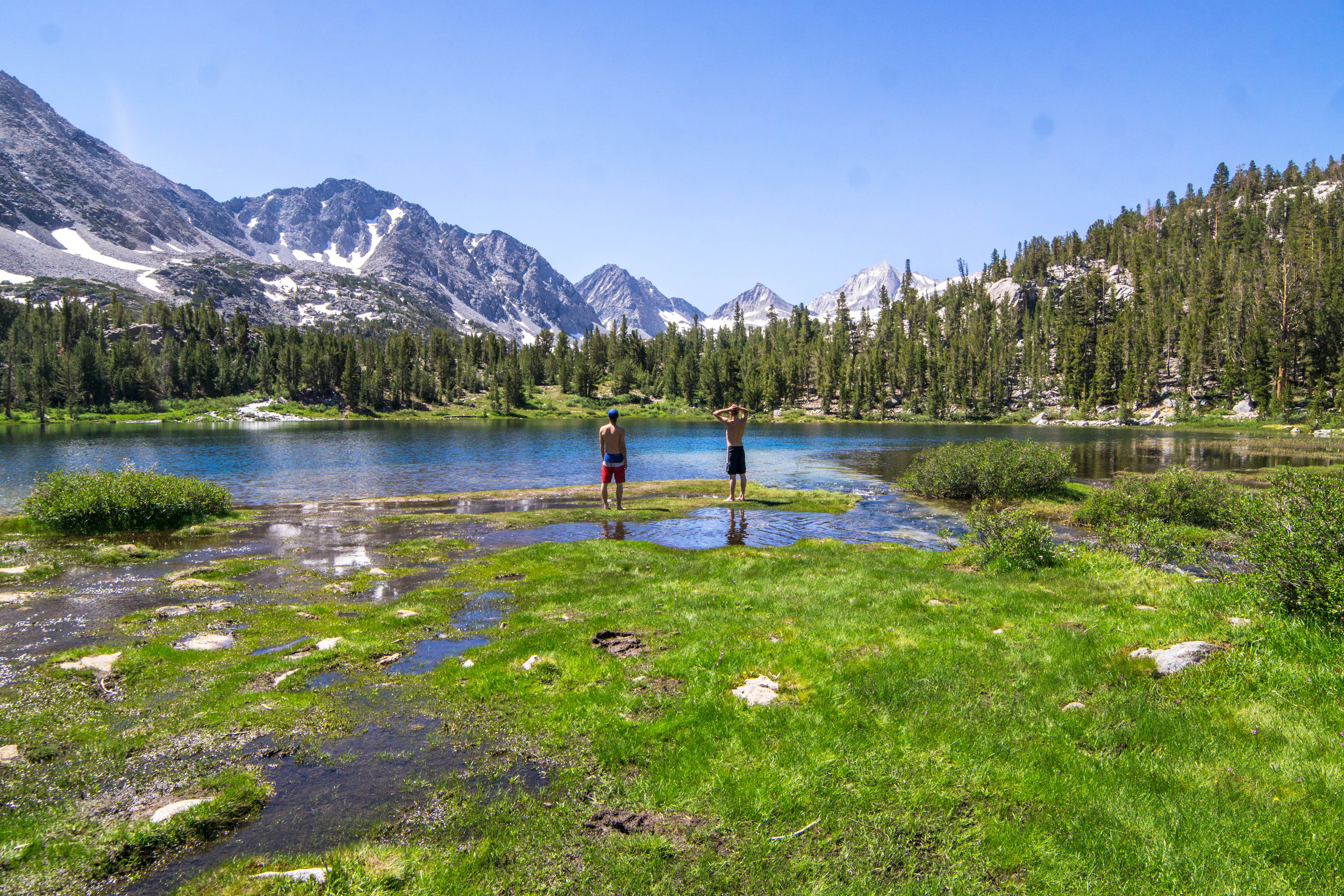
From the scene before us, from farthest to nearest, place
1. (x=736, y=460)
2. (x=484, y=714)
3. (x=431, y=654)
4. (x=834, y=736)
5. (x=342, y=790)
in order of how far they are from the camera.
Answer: (x=736, y=460) → (x=431, y=654) → (x=484, y=714) → (x=834, y=736) → (x=342, y=790)

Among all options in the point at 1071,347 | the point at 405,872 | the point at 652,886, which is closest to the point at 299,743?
the point at 405,872

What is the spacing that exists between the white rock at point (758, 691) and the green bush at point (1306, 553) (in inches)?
316

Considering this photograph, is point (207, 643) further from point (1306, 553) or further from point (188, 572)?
point (1306, 553)

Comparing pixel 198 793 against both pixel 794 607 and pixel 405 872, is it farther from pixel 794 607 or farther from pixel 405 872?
pixel 794 607

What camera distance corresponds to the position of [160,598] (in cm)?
1357

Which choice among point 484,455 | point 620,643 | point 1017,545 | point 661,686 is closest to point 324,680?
point 620,643

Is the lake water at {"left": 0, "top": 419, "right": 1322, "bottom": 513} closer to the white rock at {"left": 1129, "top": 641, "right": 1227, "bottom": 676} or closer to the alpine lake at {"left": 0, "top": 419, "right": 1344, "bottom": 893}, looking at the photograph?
the alpine lake at {"left": 0, "top": 419, "right": 1344, "bottom": 893}

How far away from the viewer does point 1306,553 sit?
960 centimetres

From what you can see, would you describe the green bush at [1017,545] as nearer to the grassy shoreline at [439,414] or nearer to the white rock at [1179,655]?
the white rock at [1179,655]

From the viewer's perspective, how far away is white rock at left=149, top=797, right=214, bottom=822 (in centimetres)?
605

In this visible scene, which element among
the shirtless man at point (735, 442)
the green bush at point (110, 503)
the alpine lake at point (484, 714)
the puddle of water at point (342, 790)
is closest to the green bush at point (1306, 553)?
the alpine lake at point (484, 714)

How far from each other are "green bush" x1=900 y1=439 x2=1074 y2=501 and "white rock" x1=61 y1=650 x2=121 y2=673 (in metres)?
34.2

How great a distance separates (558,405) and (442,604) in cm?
18707

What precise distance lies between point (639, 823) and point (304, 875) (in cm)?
296
